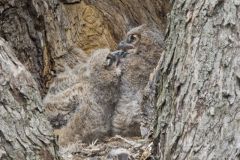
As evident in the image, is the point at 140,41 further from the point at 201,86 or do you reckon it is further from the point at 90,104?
the point at 201,86

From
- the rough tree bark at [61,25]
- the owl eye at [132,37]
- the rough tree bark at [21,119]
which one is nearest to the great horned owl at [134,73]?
the owl eye at [132,37]

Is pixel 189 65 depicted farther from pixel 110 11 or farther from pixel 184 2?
pixel 110 11

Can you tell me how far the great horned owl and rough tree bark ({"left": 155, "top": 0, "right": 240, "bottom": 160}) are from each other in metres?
1.89

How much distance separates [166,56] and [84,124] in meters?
1.97

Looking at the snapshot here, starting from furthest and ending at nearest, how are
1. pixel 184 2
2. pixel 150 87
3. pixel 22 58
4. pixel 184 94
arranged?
1. pixel 22 58
2. pixel 150 87
3. pixel 184 2
4. pixel 184 94

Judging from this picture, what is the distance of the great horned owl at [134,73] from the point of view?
16.6 feet

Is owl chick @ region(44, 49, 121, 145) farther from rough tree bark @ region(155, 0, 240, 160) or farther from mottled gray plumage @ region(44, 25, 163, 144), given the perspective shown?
rough tree bark @ region(155, 0, 240, 160)

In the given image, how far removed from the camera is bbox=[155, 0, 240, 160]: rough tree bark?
2801 mm

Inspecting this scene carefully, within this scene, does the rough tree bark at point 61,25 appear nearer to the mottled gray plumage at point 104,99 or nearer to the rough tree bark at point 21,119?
the mottled gray plumage at point 104,99

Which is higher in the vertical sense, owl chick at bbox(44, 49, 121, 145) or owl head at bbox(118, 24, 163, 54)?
owl head at bbox(118, 24, 163, 54)

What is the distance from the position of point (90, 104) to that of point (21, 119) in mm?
1904

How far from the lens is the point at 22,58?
5.74 meters

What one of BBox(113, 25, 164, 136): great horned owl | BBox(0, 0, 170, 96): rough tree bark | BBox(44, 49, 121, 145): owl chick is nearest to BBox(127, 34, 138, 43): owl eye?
BBox(113, 25, 164, 136): great horned owl

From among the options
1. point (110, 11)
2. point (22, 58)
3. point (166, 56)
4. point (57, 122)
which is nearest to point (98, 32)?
point (110, 11)
